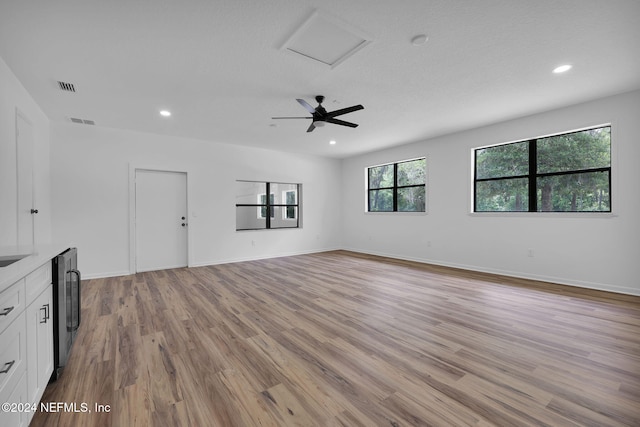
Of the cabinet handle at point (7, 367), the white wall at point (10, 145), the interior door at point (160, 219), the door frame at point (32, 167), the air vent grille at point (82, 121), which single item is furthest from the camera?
the interior door at point (160, 219)

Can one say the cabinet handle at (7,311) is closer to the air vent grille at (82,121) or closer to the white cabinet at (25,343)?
the white cabinet at (25,343)

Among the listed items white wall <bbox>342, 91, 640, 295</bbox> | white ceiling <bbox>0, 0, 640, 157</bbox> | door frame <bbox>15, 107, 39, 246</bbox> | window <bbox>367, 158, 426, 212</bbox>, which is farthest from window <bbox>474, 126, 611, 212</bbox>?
door frame <bbox>15, 107, 39, 246</bbox>

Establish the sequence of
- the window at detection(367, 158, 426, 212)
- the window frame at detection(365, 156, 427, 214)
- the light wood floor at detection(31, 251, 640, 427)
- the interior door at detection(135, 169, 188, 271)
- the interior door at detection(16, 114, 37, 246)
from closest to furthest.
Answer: the light wood floor at detection(31, 251, 640, 427)
the interior door at detection(16, 114, 37, 246)
the interior door at detection(135, 169, 188, 271)
the window frame at detection(365, 156, 427, 214)
the window at detection(367, 158, 426, 212)

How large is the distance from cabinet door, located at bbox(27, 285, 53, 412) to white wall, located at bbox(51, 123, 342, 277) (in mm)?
3557

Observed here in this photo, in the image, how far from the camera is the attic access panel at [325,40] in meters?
2.21

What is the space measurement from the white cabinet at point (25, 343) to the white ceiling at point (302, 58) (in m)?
1.96

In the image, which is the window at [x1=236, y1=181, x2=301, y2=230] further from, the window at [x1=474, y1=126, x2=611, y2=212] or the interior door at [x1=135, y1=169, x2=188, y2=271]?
the window at [x1=474, y1=126, x2=611, y2=212]

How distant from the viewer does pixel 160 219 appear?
537cm

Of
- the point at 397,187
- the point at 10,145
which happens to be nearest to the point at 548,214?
the point at 397,187

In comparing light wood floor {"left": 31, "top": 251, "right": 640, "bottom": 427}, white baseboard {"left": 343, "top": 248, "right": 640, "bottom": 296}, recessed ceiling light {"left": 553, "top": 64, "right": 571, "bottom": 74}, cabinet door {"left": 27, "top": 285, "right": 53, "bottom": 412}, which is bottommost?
light wood floor {"left": 31, "top": 251, "right": 640, "bottom": 427}

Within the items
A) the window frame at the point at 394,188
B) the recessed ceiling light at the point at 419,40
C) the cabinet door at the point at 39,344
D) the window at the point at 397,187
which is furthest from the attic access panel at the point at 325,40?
the window at the point at 397,187

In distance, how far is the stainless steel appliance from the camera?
187 cm

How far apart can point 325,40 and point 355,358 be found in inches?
106

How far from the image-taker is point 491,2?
2021mm
